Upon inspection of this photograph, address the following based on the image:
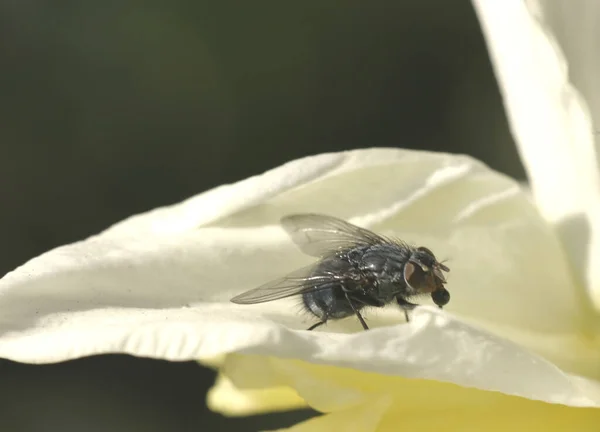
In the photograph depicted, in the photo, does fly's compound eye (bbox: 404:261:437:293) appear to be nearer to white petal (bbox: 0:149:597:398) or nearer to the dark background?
white petal (bbox: 0:149:597:398)

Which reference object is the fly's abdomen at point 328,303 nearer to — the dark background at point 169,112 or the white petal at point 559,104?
the white petal at point 559,104

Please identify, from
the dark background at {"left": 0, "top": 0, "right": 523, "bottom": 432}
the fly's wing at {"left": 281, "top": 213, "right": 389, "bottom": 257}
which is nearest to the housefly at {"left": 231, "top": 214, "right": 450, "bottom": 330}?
the fly's wing at {"left": 281, "top": 213, "right": 389, "bottom": 257}

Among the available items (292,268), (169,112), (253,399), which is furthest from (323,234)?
(169,112)

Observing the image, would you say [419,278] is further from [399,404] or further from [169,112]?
[169,112]

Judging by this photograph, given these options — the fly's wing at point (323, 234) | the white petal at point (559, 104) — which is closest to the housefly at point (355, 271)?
the fly's wing at point (323, 234)

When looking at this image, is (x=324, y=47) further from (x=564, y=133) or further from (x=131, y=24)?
(x=564, y=133)

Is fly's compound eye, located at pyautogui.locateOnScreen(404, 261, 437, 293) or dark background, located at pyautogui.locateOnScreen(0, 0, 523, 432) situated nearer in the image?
fly's compound eye, located at pyautogui.locateOnScreen(404, 261, 437, 293)

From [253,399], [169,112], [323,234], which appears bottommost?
[253,399]

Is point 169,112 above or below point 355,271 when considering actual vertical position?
above
